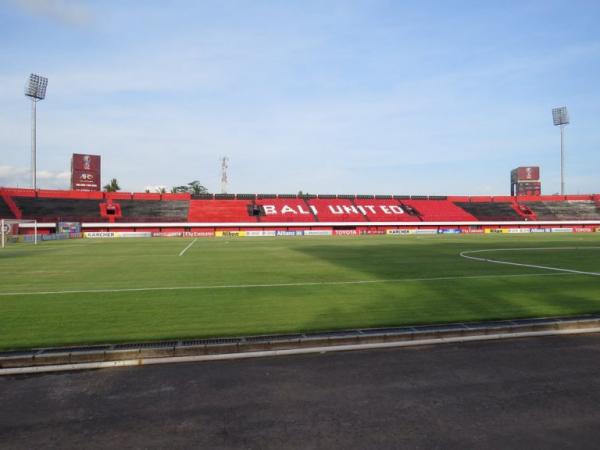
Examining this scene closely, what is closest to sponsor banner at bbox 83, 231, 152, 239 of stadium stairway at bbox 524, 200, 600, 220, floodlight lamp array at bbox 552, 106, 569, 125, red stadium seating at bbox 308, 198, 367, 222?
red stadium seating at bbox 308, 198, 367, 222

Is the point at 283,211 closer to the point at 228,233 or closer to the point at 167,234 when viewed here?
the point at 228,233

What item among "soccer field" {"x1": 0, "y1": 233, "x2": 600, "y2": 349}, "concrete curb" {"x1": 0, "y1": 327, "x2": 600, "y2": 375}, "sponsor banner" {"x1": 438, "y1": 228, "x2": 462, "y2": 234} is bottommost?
"concrete curb" {"x1": 0, "y1": 327, "x2": 600, "y2": 375}

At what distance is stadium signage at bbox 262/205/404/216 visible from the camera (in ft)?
211

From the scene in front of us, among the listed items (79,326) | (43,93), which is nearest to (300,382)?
(79,326)

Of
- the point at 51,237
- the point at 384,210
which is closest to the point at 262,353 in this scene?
the point at 51,237

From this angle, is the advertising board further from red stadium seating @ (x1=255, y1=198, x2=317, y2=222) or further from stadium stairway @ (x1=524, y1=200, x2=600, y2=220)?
red stadium seating @ (x1=255, y1=198, x2=317, y2=222)

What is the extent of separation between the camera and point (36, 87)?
58125mm

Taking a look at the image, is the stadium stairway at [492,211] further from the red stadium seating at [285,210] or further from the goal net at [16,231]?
the goal net at [16,231]

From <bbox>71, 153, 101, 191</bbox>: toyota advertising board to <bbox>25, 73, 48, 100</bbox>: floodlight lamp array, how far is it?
451 inches

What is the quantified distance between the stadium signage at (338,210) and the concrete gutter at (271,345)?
2199 inches

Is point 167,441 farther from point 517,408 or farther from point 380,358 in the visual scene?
point 517,408

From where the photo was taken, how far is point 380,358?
6.34 m

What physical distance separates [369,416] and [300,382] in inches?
48.1

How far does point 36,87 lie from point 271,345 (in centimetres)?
6729
